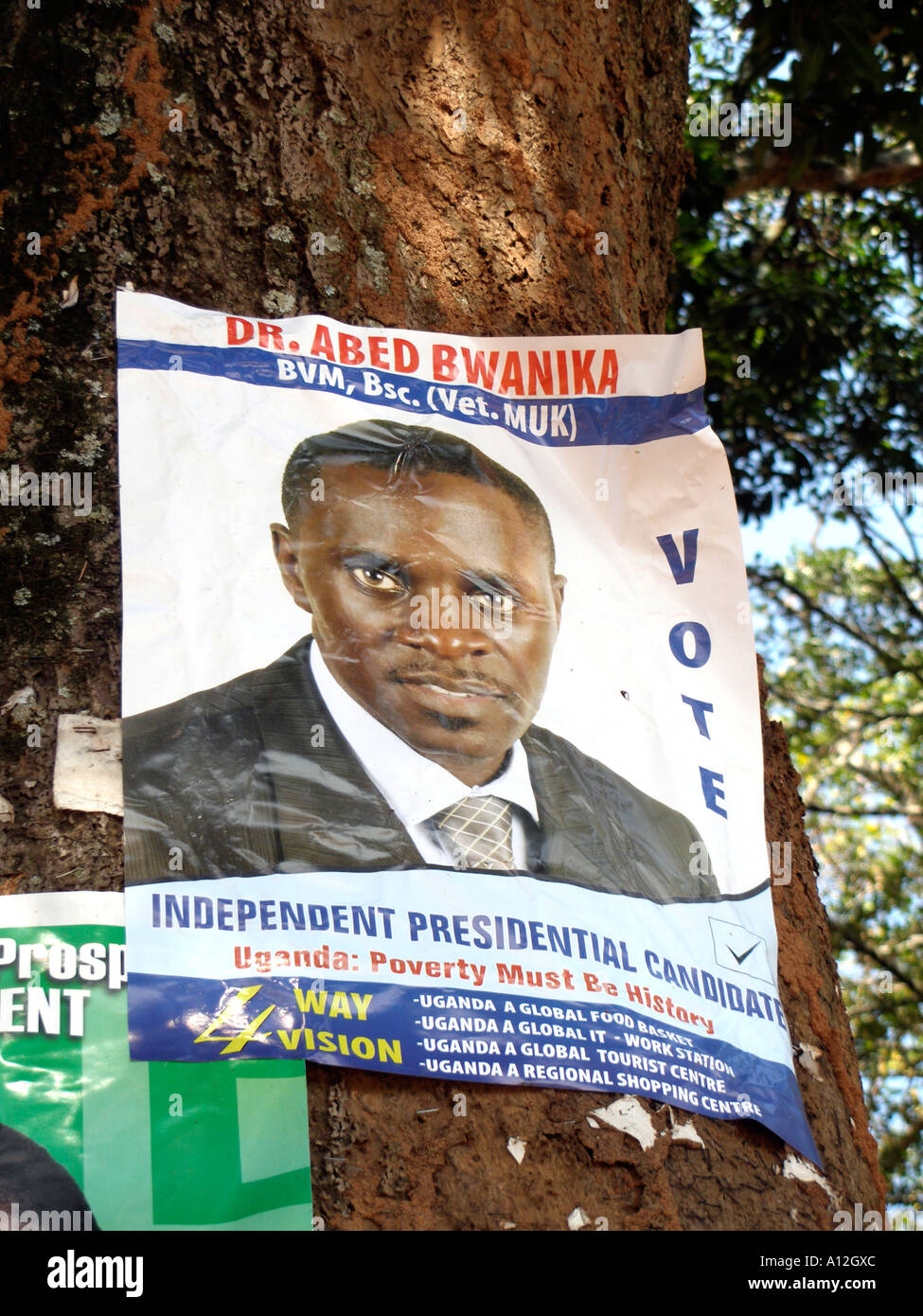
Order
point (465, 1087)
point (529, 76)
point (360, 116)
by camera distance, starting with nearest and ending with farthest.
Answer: point (465, 1087), point (360, 116), point (529, 76)

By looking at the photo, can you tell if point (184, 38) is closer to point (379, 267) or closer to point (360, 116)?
point (360, 116)

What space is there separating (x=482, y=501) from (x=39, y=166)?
96 centimetres

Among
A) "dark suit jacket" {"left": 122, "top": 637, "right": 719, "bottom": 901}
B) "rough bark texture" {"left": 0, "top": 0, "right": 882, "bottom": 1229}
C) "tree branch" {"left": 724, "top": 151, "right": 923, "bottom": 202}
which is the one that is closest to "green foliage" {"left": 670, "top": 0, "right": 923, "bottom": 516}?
"tree branch" {"left": 724, "top": 151, "right": 923, "bottom": 202}

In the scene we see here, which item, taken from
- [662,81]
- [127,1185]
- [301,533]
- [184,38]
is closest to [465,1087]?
[127,1185]

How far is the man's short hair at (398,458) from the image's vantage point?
231cm

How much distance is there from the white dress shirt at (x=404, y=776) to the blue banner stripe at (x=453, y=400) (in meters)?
0.51

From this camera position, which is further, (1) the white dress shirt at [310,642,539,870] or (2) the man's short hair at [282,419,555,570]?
(2) the man's short hair at [282,419,555,570]

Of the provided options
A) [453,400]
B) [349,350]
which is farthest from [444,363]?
[349,350]

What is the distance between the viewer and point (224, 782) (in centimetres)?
203

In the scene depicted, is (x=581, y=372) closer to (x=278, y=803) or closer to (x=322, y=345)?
(x=322, y=345)

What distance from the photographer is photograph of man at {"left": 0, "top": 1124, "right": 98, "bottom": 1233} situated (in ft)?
5.59

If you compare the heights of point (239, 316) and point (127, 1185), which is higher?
point (239, 316)

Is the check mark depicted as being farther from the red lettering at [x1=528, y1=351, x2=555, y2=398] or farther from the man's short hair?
the red lettering at [x1=528, y1=351, x2=555, y2=398]

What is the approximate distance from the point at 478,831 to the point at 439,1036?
35 centimetres
